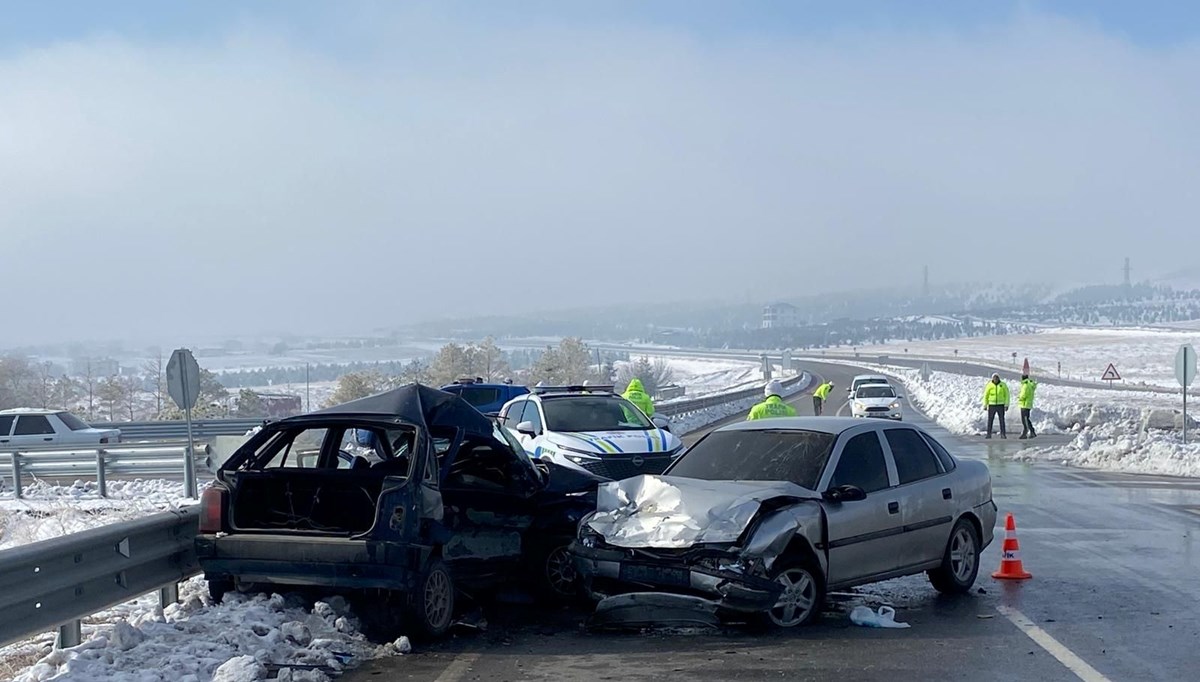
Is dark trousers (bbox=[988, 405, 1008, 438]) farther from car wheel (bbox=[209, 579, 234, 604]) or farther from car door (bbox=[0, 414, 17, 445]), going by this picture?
car wheel (bbox=[209, 579, 234, 604])

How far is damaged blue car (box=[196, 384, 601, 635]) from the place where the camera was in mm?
8477

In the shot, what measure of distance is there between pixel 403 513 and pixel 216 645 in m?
1.50

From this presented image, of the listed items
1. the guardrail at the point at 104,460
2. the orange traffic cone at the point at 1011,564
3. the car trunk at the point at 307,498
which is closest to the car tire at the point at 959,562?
the orange traffic cone at the point at 1011,564

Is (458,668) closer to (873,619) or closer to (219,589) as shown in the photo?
(219,589)

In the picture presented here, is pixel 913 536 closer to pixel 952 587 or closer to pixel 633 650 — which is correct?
pixel 952 587

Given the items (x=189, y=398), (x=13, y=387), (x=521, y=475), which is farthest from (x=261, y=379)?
(x=521, y=475)

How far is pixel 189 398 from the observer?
18.2 meters

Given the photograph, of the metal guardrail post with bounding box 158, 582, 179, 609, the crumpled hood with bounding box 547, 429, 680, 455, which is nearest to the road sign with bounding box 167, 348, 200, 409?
the crumpled hood with bounding box 547, 429, 680, 455

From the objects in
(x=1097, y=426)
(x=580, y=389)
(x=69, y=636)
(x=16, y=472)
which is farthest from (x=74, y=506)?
(x=1097, y=426)

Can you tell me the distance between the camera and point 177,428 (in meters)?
37.8

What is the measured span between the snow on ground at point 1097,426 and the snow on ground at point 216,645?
1891 centimetres

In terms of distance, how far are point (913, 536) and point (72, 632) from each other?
6294 mm

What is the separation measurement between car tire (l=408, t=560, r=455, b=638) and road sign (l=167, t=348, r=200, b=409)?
33.8 ft

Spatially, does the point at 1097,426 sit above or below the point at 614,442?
below
